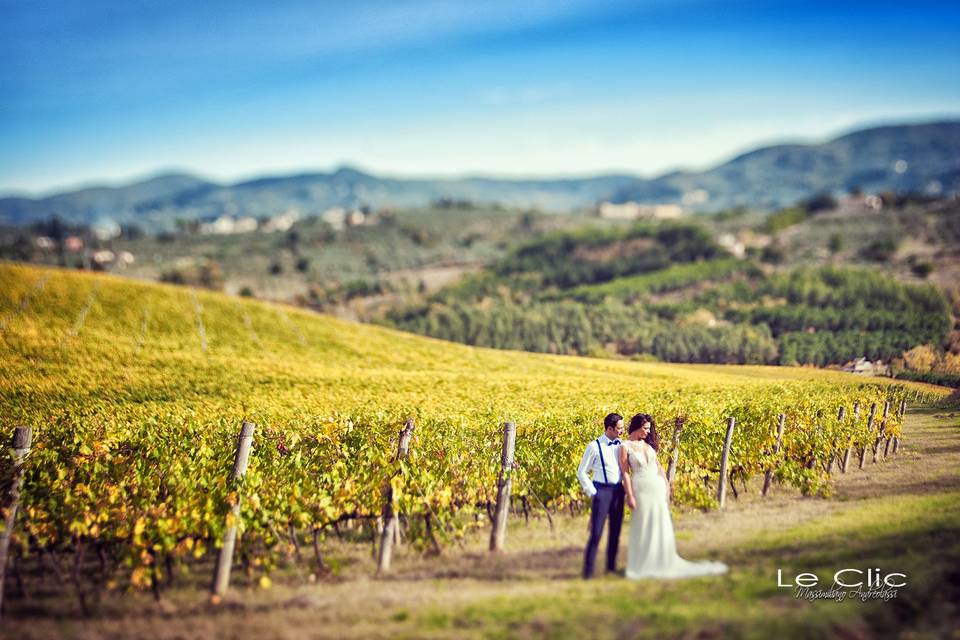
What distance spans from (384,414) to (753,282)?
41.5 meters

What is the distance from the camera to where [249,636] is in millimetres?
7883

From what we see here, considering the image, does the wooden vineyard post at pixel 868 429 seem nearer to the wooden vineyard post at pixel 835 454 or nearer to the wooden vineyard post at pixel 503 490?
the wooden vineyard post at pixel 835 454

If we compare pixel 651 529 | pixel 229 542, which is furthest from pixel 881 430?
pixel 229 542

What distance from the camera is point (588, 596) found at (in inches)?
327

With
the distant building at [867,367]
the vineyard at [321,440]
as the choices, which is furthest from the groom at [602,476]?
the distant building at [867,367]

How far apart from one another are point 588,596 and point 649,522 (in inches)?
48.5

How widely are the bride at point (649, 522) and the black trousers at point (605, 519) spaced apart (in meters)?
0.23

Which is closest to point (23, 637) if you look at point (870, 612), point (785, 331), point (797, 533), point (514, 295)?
point (870, 612)

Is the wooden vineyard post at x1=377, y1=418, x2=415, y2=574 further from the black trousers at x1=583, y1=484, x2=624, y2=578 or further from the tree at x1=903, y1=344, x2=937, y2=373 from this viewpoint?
the tree at x1=903, y1=344, x2=937, y2=373

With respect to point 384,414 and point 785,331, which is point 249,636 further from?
point 785,331

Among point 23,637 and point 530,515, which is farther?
point 530,515

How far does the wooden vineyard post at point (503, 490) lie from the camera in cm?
1036

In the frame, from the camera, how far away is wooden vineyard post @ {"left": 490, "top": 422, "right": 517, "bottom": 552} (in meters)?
10.4

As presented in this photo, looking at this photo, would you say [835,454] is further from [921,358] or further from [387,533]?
[387,533]
